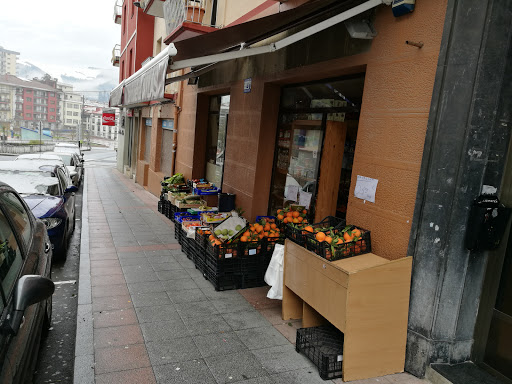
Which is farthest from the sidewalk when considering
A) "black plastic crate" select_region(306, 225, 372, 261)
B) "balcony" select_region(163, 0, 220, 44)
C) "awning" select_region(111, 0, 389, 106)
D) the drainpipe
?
the drainpipe

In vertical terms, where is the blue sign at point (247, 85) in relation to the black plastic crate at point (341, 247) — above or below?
above

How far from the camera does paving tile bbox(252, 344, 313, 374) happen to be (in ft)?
12.3

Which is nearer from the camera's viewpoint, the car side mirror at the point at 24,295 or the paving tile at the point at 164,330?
the car side mirror at the point at 24,295

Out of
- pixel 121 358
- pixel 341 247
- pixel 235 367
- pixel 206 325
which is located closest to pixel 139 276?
pixel 206 325

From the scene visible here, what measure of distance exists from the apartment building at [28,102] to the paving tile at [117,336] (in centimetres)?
12303

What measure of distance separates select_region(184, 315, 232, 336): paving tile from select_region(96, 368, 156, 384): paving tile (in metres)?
0.80

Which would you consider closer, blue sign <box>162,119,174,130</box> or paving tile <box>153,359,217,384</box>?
paving tile <box>153,359,217,384</box>

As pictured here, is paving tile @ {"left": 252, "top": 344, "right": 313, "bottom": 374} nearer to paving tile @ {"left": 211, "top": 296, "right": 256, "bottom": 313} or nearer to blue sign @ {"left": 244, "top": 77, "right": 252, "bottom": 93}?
paving tile @ {"left": 211, "top": 296, "right": 256, "bottom": 313}

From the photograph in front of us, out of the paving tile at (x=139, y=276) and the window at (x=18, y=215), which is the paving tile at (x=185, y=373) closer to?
the window at (x=18, y=215)

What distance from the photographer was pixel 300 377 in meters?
3.62

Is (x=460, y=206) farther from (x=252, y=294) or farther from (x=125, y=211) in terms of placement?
(x=125, y=211)

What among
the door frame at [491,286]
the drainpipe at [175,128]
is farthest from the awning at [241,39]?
the drainpipe at [175,128]

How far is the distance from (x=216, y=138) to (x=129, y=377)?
24.7ft

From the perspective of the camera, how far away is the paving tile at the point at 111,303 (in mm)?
4815
